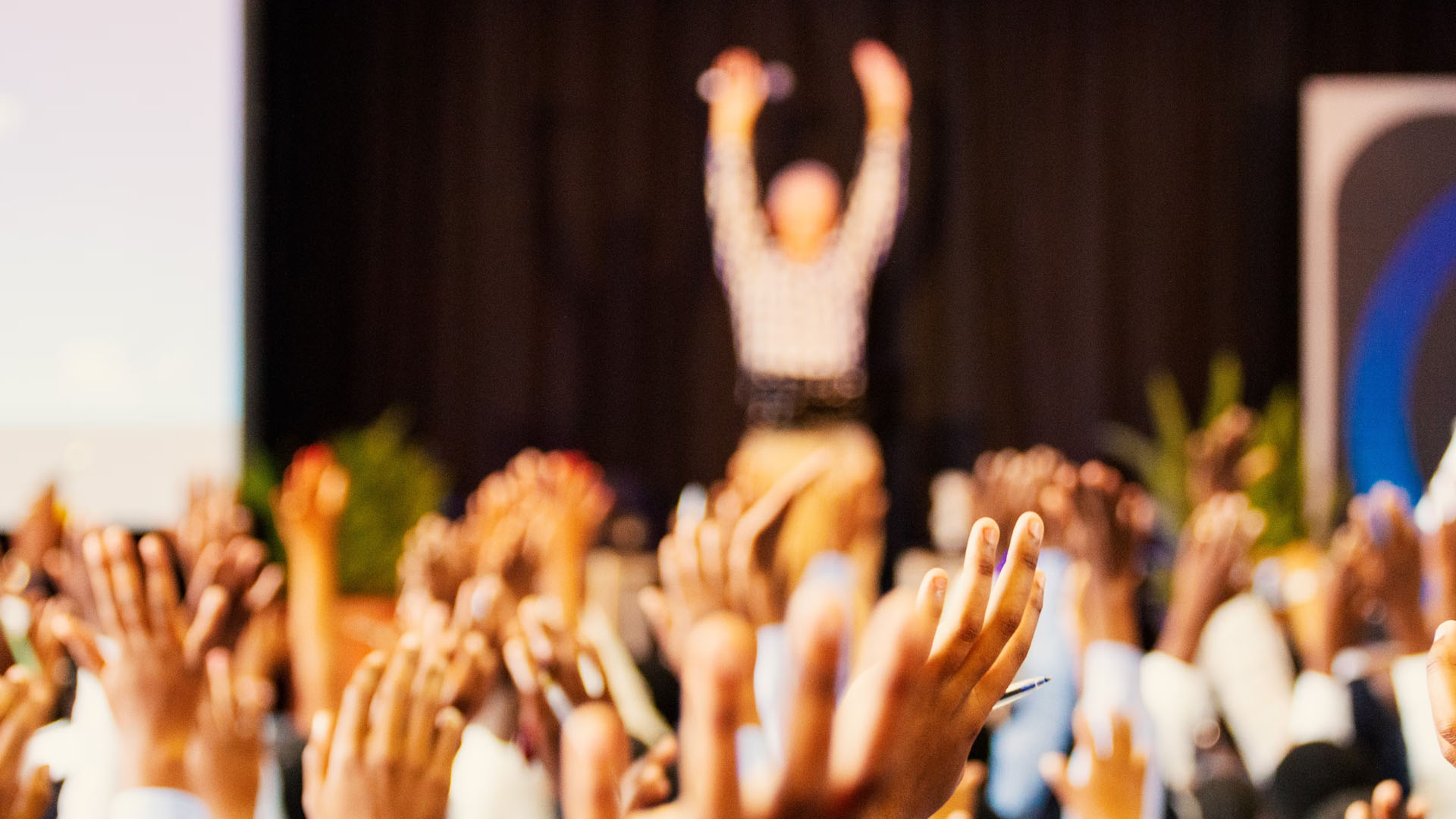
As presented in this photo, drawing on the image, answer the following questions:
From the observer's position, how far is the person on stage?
466 cm

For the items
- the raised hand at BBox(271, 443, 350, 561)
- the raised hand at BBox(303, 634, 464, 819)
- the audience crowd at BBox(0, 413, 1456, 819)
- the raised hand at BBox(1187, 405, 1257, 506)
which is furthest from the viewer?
the raised hand at BBox(1187, 405, 1257, 506)

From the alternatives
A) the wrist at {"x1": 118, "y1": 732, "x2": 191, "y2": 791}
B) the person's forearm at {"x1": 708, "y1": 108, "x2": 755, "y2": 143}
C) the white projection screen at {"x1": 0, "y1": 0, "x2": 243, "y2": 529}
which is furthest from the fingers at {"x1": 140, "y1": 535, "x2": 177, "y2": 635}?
the person's forearm at {"x1": 708, "y1": 108, "x2": 755, "y2": 143}

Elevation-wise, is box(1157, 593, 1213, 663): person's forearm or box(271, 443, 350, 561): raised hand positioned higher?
box(271, 443, 350, 561): raised hand

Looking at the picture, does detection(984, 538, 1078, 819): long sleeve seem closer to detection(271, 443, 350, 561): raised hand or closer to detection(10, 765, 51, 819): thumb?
detection(10, 765, 51, 819): thumb

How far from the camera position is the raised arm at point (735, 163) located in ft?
15.6

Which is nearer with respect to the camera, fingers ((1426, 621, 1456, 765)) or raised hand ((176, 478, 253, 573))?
fingers ((1426, 621, 1456, 765))

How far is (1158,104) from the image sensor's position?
192 inches

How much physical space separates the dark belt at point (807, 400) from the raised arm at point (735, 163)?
0.51m

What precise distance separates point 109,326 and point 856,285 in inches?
104

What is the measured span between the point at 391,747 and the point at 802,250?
3993 mm

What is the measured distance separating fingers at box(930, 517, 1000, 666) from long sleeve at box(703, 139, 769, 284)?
4.10m

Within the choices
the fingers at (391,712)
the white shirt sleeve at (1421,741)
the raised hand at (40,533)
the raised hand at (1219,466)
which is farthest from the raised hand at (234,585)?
the raised hand at (1219,466)

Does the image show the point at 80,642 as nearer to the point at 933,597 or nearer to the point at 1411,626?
the point at 933,597

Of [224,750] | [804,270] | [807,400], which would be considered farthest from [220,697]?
[804,270]
